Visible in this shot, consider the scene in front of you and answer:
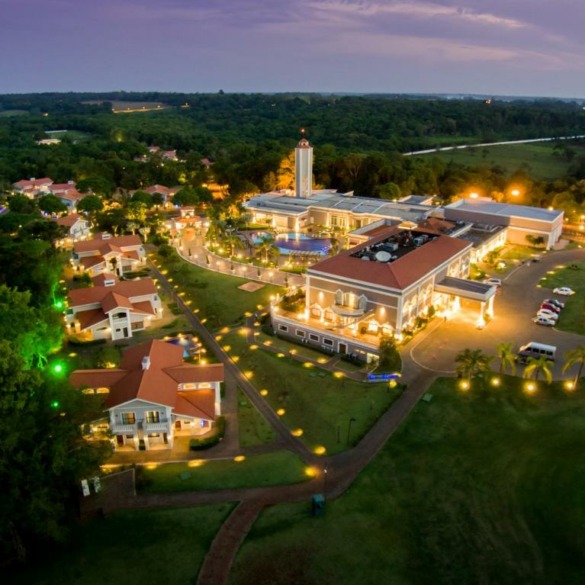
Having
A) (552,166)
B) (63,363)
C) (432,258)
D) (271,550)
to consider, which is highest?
(552,166)

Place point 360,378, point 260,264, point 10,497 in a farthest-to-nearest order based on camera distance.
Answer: point 260,264 < point 360,378 < point 10,497

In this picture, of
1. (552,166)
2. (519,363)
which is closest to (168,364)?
(519,363)

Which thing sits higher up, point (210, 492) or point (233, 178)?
point (233, 178)

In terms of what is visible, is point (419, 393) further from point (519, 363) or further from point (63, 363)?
point (63, 363)

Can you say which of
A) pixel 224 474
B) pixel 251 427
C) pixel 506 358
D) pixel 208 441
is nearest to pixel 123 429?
pixel 208 441

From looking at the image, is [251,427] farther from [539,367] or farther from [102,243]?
[102,243]

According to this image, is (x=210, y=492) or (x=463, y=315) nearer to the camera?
(x=210, y=492)
